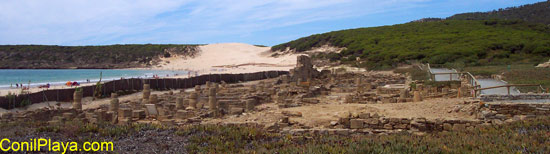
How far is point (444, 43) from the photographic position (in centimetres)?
5300

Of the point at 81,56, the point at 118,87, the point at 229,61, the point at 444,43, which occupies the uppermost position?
the point at 81,56

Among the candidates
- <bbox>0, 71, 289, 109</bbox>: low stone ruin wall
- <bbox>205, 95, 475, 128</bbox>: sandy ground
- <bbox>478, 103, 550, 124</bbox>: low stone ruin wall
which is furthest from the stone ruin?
<bbox>478, 103, 550, 124</bbox>: low stone ruin wall

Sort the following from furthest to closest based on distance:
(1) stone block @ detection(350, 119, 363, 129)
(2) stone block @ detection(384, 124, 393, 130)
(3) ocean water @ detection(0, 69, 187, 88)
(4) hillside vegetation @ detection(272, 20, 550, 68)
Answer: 1. (3) ocean water @ detection(0, 69, 187, 88)
2. (4) hillside vegetation @ detection(272, 20, 550, 68)
3. (1) stone block @ detection(350, 119, 363, 129)
4. (2) stone block @ detection(384, 124, 393, 130)

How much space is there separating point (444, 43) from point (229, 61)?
3570 centimetres

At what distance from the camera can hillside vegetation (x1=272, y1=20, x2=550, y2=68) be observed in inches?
1727

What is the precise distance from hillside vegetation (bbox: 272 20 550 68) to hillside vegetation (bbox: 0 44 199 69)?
24.7 meters

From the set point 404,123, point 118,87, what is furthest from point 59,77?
point 404,123

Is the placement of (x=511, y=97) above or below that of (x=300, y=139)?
above

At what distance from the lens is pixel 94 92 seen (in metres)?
25.1

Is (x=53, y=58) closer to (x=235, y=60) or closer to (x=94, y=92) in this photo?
(x=235, y=60)

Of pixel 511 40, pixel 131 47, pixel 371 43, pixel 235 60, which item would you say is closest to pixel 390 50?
pixel 371 43

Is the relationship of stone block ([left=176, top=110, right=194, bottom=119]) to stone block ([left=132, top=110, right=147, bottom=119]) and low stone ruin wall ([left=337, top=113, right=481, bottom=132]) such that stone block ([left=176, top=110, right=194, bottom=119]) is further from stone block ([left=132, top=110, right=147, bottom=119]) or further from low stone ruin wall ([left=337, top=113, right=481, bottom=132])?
low stone ruin wall ([left=337, top=113, right=481, bottom=132])

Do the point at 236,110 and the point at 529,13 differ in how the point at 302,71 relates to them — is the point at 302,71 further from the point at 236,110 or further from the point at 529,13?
the point at 529,13

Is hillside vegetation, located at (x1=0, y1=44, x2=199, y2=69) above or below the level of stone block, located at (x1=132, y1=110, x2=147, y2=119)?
above
